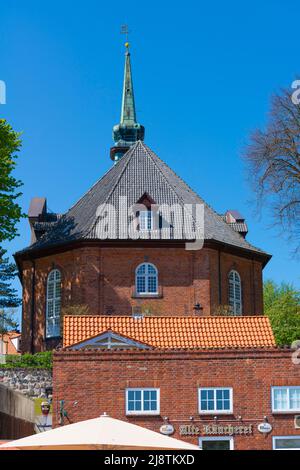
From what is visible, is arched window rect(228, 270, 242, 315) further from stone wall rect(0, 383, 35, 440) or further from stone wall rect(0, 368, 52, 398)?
stone wall rect(0, 383, 35, 440)

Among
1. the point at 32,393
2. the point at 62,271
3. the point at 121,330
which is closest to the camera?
the point at 121,330

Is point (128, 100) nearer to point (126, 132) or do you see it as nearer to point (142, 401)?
point (126, 132)

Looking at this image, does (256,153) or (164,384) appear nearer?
(164,384)

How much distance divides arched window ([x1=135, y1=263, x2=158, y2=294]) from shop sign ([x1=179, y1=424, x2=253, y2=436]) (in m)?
15.8

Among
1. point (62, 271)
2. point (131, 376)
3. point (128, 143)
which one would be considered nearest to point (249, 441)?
point (131, 376)

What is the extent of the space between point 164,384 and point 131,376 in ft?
3.45

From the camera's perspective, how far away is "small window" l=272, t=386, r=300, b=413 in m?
25.1

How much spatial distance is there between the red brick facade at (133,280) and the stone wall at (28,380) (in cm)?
562

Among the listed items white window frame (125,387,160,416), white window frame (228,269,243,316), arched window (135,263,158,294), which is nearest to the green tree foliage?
white window frame (228,269,243,316)

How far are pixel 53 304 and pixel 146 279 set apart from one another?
516 centimetres

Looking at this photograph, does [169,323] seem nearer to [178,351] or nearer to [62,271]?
[178,351]

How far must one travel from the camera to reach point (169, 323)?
28781 mm

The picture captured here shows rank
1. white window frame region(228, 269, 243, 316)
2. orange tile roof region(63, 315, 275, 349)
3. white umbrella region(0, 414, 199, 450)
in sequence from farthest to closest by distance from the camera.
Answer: white window frame region(228, 269, 243, 316)
orange tile roof region(63, 315, 275, 349)
white umbrella region(0, 414, 199, 450)

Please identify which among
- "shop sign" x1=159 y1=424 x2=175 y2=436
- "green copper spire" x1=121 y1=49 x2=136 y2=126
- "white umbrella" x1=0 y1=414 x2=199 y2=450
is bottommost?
"white umbrella" x1=0 y1=414 x2=199 y2=450
